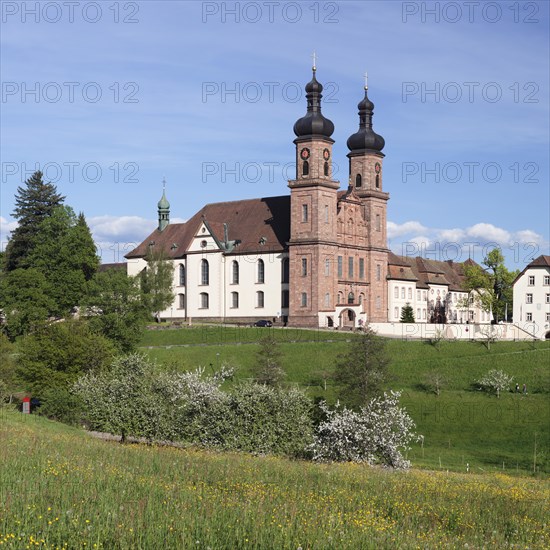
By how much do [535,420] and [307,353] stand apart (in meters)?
20.9

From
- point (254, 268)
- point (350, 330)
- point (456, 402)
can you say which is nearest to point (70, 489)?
point (456, 402)

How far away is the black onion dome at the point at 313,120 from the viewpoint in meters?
83.2

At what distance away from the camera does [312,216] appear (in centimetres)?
8281

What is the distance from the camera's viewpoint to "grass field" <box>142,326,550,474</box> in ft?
137

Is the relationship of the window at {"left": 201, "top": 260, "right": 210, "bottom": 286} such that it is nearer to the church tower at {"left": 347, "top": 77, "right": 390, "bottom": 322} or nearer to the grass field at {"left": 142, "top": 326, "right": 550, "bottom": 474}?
the grass field at {"left": 142, "top": 326, "right": 550, "bottom": 474}

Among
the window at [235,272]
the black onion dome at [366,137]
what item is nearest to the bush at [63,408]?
the window at [235,272]

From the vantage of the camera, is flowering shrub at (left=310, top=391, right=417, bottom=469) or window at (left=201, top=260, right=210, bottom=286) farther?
window at (left=201, top=260, right=210, bottom=286)

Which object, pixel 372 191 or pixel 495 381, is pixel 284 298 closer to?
pixel 372 191

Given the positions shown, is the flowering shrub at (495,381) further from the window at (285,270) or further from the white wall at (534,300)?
the white wall at (534,300)

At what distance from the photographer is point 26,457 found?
18.5 meters

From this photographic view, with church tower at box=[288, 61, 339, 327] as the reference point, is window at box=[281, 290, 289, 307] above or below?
below

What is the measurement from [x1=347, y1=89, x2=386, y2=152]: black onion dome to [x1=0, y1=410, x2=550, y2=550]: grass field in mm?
72775

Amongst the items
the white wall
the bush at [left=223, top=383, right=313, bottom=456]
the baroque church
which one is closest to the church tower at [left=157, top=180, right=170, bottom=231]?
the baroque church

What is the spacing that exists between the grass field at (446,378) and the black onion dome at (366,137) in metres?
24.3
